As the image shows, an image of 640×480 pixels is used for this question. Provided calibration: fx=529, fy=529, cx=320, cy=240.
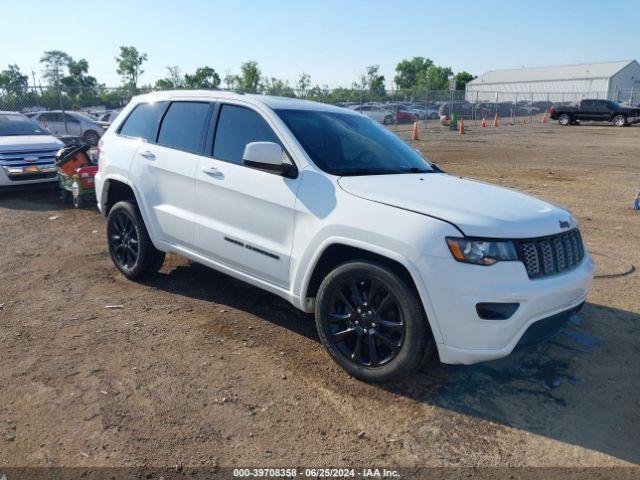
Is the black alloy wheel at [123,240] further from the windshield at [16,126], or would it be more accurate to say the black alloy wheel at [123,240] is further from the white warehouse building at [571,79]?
the white warehouse building at [571,79]

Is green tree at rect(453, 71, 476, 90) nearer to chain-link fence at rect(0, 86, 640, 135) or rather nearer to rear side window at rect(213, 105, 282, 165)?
chain-link fence at rect(0, 86, 640, 135)

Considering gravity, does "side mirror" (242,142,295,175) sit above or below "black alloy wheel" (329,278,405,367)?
above

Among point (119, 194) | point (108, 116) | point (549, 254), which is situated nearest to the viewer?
point (549, 254)

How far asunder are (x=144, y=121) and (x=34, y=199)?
19.9 feet

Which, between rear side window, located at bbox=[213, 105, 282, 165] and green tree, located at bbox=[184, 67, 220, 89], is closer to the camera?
rear side window, located at bbox=[213, 105, 282, 165]

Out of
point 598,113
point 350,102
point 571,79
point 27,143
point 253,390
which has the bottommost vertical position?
point 253,390

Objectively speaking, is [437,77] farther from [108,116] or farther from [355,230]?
[355,230]

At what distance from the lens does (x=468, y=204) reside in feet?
10.9

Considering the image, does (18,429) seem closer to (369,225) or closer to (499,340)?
(369,225)

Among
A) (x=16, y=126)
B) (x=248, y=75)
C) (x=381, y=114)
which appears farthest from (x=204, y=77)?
(x=16, y=126)

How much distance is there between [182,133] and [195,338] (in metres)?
1.85

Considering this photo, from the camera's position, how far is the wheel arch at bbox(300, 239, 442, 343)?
3.09 metres

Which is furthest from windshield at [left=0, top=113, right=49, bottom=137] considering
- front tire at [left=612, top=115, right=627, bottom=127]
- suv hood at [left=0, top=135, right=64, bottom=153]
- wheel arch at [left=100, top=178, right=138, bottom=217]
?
front tire at [left=612, top=115, right=627, bottom=127]

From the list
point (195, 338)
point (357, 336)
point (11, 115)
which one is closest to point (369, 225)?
point (357, 336)
